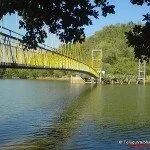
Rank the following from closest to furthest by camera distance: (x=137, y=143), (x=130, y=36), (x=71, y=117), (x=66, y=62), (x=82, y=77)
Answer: (x=130, y=36) → (x=137, y=143) → (x=71, y=117) → (x=66, y=62) → (x=82, y=77)

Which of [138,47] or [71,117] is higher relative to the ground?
[138,47]

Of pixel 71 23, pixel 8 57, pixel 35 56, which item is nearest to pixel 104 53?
pixel 35 56

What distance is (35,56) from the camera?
4469cm

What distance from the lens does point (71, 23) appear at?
11781 mm

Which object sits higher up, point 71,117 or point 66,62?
point 66,62

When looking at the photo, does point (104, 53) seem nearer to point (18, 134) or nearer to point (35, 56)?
point (35, 56)

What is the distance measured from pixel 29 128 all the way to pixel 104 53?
151040 millimetres

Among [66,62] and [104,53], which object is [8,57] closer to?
[66,62]

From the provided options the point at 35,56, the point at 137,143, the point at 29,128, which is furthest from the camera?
the point at 35,56

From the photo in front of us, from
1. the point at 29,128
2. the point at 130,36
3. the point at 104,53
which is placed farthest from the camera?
the point at 104,53

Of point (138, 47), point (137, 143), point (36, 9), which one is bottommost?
point (137, 143)

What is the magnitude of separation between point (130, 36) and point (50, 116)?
29561 millimetres

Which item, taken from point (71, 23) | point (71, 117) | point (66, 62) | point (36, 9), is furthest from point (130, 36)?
point (66, 62)

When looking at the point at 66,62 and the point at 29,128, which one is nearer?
the point at 29,128
